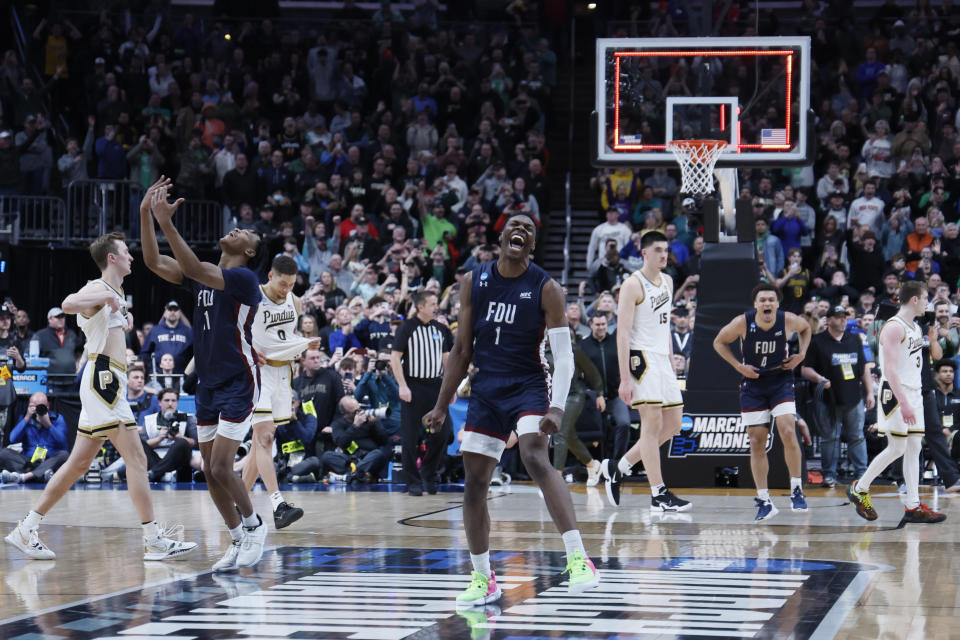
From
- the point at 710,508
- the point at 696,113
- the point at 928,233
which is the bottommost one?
the point at 710,508

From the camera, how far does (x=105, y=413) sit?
347 inches

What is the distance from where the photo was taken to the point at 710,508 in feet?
38.3

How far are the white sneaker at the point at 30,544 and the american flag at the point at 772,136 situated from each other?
9052 millimetres

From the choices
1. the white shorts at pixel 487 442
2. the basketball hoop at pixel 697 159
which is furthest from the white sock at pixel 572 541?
the basketball hoop at pixel 697 159

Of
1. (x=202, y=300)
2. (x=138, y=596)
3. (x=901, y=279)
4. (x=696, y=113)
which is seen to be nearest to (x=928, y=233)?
(x=901, y=279)

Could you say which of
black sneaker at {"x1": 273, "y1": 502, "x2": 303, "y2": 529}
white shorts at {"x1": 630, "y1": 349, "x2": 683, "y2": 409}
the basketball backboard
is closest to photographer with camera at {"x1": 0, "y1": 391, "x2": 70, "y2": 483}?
black sneaker at {"x1": 273, "y1": 502, "x2": 303, "y2": 529}

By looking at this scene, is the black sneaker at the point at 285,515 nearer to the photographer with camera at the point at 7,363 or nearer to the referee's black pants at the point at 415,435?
the referee's black pants at the point at 415,435

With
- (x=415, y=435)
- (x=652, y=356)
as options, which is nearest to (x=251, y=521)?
(x=652, y=356)

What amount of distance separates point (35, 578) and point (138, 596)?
3.51 feet

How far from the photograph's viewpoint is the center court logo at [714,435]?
13.6m

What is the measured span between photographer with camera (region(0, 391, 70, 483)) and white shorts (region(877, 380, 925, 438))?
8.96 metres

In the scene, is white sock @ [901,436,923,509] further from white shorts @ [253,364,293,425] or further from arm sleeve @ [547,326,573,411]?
white shorts @ [253,364,293,425]

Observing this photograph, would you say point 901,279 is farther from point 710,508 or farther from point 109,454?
point 109,454

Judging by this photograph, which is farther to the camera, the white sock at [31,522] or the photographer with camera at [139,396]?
the photographer with camera at [139,396]
